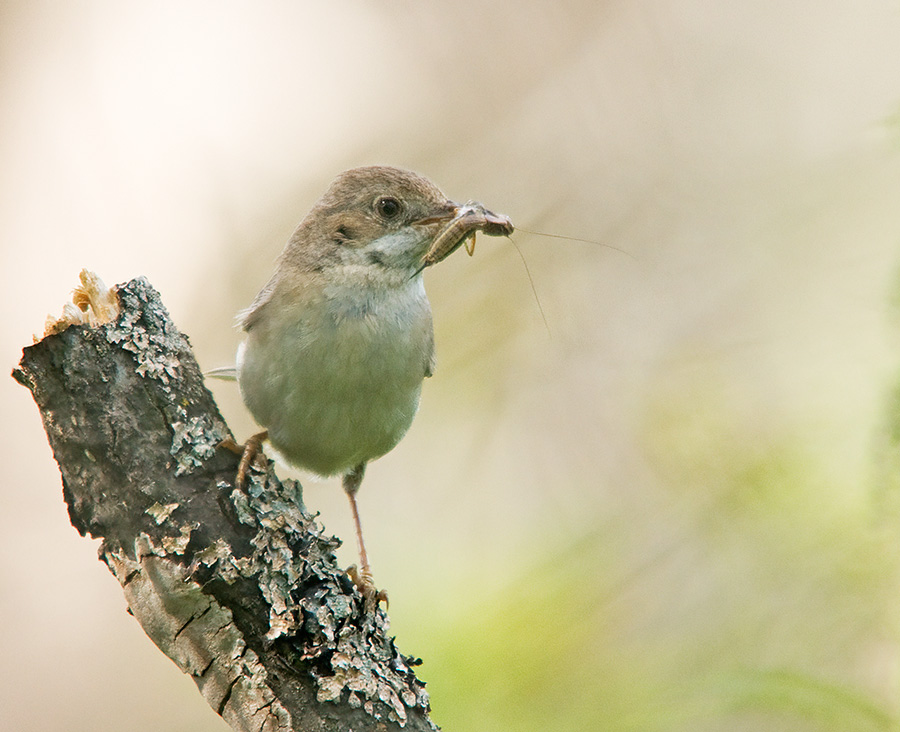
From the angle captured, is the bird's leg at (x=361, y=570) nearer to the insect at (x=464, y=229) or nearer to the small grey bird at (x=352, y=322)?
the small grey bird at (x=352, y=322)

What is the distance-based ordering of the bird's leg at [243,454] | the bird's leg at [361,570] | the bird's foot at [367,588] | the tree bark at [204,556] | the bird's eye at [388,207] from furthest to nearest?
the bird's eye at [388,207] → the bird's leg at [361,570] → the bird's foot at [367,588] → the bird's leg at [243,454] → the tree bark at [204,556]

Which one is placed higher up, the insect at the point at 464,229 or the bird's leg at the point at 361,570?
the insect at the point at 464,229

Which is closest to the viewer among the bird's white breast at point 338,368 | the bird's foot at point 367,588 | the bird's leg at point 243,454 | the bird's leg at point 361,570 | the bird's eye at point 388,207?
the bird's leg at point 243,454

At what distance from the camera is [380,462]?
6.35 m

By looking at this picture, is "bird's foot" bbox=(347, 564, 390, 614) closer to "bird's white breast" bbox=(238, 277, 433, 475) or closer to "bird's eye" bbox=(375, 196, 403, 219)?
"bird's white breast" bbox=(238, 277, 433, 475)

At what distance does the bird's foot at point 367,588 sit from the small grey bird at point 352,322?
20mm

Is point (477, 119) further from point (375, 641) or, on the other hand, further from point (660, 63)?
point (375, 641)

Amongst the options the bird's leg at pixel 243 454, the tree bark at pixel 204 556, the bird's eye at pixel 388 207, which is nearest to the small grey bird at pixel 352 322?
the bird's eye at pixel 388 207

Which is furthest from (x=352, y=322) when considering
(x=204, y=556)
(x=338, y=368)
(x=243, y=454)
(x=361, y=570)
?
(x=204, y=556)

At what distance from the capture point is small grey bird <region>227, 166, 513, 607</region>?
→ 151 inches

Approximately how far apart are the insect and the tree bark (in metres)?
1.39

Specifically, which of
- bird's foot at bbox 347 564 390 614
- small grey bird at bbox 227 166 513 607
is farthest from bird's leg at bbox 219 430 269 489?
small grey bird at bbox 227 166 513 607

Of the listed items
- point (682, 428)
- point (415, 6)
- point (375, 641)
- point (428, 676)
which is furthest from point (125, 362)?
point (415, 6)

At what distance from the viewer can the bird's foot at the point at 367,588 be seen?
309 centimetres
